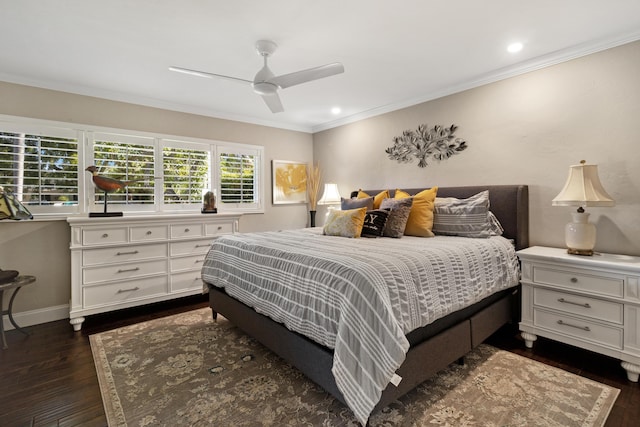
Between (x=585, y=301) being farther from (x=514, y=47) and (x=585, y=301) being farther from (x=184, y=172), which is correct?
(x=184, y=172)

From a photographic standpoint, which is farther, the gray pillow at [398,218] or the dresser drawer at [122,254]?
the dresser drawer at [122,254]

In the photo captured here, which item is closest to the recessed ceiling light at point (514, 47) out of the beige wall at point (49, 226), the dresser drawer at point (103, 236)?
the beige wall at point (49, 226)

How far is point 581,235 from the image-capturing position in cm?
242

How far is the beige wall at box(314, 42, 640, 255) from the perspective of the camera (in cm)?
249

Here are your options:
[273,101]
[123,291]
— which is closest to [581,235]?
[273,101]

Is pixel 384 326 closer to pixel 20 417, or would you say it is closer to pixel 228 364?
pixel 228 364

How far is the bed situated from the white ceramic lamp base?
1.40ft

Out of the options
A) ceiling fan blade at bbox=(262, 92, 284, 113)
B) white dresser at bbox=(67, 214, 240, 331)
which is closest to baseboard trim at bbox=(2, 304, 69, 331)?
white dresser at bbox=(67, 214, 240, 331)

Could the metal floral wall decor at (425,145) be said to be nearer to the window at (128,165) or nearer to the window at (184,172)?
the window at (184,172)

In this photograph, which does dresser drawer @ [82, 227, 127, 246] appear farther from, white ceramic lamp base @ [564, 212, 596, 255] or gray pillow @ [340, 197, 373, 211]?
white ceramic lamp base @ [564, 212, 596, 255]

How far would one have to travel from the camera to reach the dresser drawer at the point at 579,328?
7.05 ft

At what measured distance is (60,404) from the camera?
1.89 m

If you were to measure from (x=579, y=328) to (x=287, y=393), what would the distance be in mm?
2162

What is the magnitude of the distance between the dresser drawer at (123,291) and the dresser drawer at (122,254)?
0.80ft
